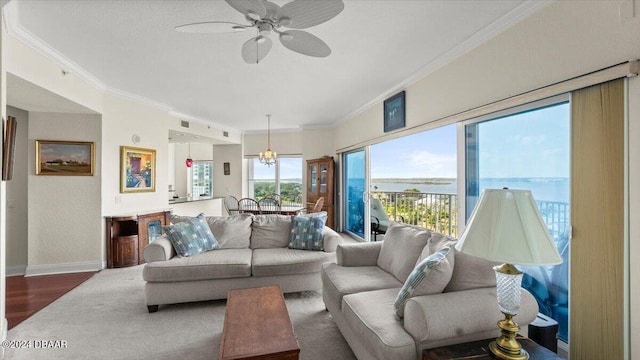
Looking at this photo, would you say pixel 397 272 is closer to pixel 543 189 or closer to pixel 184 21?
pixel 543 189

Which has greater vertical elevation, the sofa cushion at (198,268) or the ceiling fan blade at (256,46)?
the ceiling fan blade at (256,46)

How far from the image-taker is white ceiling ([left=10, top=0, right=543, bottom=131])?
221 centimetres

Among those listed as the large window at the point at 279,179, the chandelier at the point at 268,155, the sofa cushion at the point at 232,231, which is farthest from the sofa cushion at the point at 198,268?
the large window at the point at 279,179

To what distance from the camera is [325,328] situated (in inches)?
99.0

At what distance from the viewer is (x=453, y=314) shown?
1.56 metres

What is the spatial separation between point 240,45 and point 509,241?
2848mm

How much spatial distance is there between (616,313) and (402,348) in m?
1.32

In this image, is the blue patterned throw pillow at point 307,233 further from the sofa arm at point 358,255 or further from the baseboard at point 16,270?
the baseboard at point 16,270

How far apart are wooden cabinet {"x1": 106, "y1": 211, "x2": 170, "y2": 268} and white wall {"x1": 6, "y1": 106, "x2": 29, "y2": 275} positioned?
1.06m

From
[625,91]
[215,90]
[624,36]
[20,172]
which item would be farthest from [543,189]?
[20,172]

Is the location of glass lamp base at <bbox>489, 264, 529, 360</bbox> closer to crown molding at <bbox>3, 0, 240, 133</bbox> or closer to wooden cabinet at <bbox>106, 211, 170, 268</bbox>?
crown molding at <bbox>3, 0, 240, 133</bbox>

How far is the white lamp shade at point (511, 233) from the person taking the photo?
1.20 meters

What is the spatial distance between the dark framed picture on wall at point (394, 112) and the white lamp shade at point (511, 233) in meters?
2.70

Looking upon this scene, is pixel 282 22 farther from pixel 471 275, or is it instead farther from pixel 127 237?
pixel 127 237
